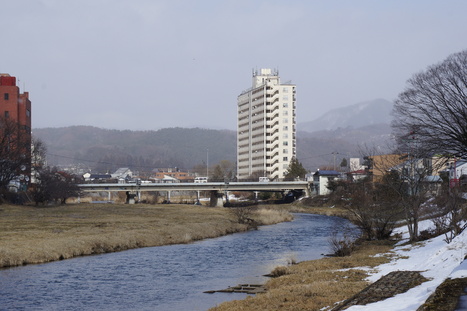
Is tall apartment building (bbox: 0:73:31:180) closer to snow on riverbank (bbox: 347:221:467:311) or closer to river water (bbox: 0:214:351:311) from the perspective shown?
river water (bbox: 0:214:351:311)

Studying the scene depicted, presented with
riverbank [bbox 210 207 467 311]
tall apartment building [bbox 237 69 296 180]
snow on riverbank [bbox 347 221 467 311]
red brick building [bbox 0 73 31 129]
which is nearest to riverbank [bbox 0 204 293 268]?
riverbank [bbox 210 207 467 311]

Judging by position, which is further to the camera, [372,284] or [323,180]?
[323,180]

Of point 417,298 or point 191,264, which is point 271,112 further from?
point 417,298

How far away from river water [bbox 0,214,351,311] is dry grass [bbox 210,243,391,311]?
1.75 meters

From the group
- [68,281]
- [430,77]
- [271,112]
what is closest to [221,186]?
[271,112]

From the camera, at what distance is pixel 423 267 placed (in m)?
22.7

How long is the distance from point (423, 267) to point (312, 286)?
5.18 m

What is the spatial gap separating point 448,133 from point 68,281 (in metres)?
28.8

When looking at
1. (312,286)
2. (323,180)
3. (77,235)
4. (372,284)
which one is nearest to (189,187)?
(323,180)

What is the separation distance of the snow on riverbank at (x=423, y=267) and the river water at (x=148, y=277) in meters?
5.90

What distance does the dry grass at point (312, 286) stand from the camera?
1802 centimetres

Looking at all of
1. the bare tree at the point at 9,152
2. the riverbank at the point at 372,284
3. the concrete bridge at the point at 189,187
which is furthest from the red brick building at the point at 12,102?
the riverbank at the point at 372,284

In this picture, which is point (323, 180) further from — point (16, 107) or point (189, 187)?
point (16, 107)

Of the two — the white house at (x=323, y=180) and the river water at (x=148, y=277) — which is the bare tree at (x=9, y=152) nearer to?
the river water at (x=148, y=277)
